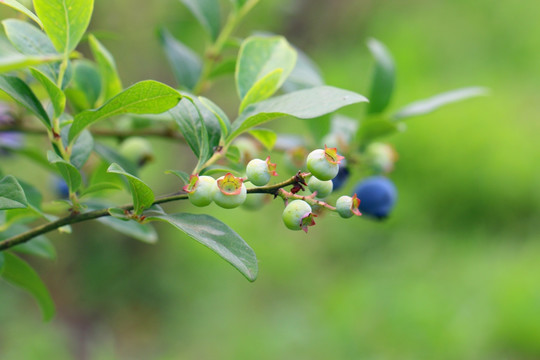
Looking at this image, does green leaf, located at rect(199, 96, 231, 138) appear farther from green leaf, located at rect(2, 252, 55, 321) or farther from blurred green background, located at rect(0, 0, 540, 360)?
blurred green background, located at rect(0, 0, 540, 360)

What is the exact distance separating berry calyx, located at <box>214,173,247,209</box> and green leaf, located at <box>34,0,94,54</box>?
0.16 m

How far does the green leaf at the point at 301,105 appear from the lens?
0.44 metres

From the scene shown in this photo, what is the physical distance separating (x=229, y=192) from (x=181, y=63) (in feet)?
1.50

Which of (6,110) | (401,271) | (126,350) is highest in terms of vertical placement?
(6,110)

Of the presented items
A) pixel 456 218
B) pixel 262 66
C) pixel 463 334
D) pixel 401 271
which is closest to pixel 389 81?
pixel 262 66

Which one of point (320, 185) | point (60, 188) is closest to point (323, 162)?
point (320, 185)

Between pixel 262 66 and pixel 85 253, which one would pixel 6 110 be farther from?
pixel 85 253

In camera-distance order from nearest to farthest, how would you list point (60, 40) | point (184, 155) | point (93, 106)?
point (60, 40)
point (93, 106)
point (184, 155)

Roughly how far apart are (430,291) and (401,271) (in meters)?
0.20

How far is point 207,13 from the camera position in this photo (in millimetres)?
832

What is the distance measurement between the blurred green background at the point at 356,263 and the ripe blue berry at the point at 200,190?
1962 mm

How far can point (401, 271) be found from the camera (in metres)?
2.71

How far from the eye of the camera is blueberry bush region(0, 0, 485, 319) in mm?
421

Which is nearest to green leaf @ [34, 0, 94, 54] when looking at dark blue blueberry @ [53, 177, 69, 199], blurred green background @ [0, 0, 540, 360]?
dark blue blueberry @ [53, 177, 69, 199]
